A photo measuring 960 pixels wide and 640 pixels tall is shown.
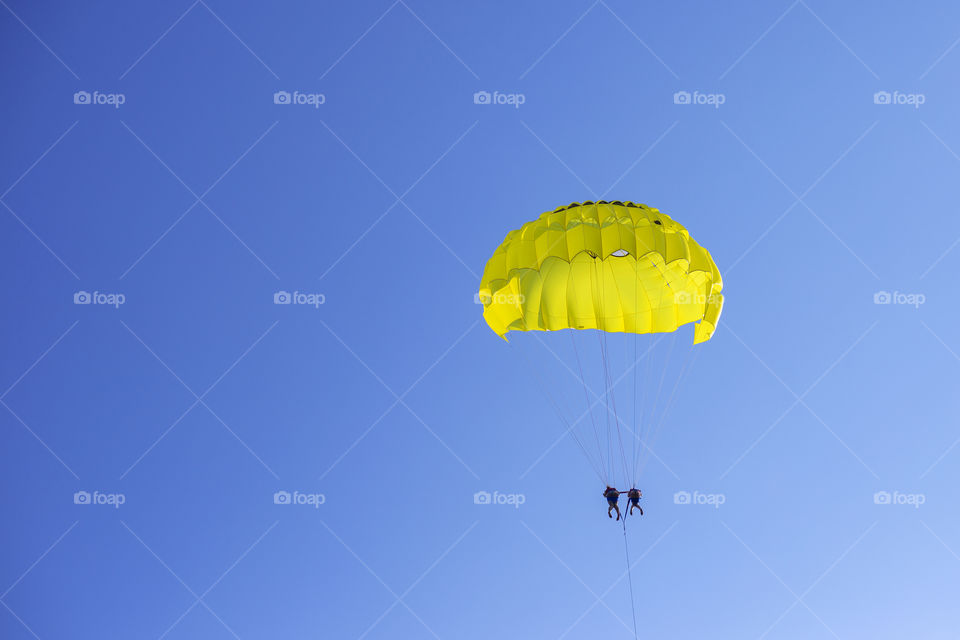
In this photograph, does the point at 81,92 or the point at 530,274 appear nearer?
the point at 530,274

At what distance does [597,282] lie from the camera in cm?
1623

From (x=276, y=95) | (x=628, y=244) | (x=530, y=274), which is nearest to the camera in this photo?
(x=628, y=244)

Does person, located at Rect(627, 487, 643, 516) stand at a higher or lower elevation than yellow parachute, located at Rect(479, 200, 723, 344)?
lower

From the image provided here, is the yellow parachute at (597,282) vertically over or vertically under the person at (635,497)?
over

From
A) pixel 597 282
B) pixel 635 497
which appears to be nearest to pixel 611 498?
pixel 635 497

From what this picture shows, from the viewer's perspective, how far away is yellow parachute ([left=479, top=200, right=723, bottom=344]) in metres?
15.4

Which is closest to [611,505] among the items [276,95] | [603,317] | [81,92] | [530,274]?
[603,317]

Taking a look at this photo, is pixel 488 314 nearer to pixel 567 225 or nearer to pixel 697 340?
pixel 567 225

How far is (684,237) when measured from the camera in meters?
15.5

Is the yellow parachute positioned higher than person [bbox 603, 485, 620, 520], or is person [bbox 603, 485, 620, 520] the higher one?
the yellow parachute

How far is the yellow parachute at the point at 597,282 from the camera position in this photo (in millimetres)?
15414

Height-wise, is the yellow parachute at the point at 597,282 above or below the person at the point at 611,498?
above

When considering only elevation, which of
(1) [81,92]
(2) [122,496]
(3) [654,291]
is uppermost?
(1) [81,92]

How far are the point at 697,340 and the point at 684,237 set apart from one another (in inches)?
109
